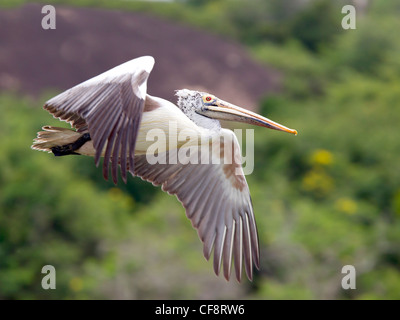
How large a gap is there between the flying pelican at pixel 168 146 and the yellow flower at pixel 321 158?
17.2m

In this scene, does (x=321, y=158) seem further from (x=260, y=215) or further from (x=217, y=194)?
(x=217, y=194)

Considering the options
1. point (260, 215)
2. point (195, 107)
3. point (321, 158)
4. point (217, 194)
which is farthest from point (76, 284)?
point (195, 107)

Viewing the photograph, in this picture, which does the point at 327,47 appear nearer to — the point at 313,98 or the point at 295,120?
the point at 313,98

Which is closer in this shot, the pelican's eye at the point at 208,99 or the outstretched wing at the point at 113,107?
the outstretched wing at the point at 113,107

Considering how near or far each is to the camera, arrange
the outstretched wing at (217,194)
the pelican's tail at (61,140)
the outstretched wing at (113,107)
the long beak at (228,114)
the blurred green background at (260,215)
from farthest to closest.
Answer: the blurred green background at (260,215) → the outstretched wing at (217,194) → the long beak at (228,114) → the pelican's tail at (61,140) → the outstretched wing at (113,107)

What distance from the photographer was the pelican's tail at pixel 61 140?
317 inches

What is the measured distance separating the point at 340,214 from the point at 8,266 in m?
8.08

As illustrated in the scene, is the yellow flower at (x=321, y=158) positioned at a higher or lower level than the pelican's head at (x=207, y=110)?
higher

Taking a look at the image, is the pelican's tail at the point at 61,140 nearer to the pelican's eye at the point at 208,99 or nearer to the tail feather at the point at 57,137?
the tail feather at the point at 57,137

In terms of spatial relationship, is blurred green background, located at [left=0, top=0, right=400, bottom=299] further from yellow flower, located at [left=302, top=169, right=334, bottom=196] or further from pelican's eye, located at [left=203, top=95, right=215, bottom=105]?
pelican's eye, located at [left=203, top=95, right=215, bottom=105]

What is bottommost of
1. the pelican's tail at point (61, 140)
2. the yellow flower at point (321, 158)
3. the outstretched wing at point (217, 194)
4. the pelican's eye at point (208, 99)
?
the outstretched wing at point (217, 194)

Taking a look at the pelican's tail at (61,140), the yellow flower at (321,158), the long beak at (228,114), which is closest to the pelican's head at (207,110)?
the long beak at (228,114)

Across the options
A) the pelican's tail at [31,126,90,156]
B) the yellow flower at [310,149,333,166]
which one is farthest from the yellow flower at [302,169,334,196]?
the pelican's tail at [31,126,90,156]

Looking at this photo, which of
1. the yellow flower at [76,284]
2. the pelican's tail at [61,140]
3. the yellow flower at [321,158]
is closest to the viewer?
the pelican's tail at [61,140]
